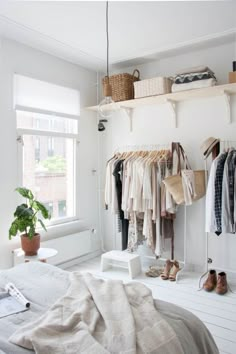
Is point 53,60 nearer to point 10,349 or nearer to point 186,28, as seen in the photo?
point 186,28

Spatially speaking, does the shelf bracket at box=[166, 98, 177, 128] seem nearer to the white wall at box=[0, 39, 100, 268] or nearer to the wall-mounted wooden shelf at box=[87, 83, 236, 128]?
the wall-mounted wooden shelf at box=[87, 83, 236, 128]

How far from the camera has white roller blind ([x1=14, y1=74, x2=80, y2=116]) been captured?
11.0ft

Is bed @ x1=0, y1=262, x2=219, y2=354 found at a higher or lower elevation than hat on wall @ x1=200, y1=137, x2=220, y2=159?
lower

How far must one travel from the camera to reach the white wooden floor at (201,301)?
2.37m

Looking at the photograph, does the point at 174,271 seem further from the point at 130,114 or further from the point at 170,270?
the point at 130,114

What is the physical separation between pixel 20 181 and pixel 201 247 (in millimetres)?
2243

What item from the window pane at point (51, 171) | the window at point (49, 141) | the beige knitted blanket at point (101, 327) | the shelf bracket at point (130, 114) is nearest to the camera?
the beige knitted blanket at point (101, 327)

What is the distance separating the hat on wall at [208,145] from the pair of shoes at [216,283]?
4.12ft

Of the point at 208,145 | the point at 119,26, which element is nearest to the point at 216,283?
the point at 208,145

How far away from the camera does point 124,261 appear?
→ 3.71 meters

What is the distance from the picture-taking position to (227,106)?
3.38m

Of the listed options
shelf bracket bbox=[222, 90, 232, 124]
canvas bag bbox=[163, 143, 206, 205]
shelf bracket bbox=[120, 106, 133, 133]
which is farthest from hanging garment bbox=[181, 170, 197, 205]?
shelf bracket bbox=[120, 106, 133, 133]

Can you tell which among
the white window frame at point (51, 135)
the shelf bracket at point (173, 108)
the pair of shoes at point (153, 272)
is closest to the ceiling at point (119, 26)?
the shelf bracket at point (173, 108)

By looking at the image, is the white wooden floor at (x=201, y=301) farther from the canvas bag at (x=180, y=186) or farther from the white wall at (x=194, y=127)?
the canvas bag at (x=180, y=186)
